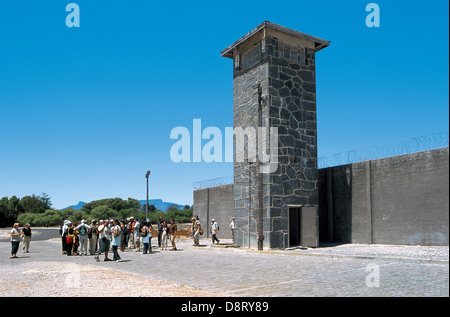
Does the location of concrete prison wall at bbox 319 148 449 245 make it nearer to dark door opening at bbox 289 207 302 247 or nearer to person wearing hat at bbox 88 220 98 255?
dark door opening at bbox 289 207 302 247

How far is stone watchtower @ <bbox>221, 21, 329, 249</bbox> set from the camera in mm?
19109

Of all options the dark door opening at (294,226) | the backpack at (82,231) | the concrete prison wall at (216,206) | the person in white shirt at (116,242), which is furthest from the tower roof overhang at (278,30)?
the concrete prison wall at (216,206)

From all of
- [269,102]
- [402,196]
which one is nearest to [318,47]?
[269,102]

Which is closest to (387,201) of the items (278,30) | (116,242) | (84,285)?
(278,30)

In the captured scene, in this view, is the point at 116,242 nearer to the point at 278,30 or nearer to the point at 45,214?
the point at 278,30

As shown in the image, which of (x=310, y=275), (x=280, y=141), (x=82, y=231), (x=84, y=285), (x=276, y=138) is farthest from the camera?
(x=280, y=141)

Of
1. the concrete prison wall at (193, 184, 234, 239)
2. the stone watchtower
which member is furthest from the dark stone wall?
the concrete prison wall at (193, 184, 234, 239)

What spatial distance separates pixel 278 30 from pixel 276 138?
5.26 m

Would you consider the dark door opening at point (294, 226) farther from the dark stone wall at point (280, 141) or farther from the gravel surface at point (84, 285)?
the gravel surface at point (84, 285)

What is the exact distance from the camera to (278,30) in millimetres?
19859

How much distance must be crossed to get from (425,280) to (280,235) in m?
10.6

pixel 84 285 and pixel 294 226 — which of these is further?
pixel 294 226
